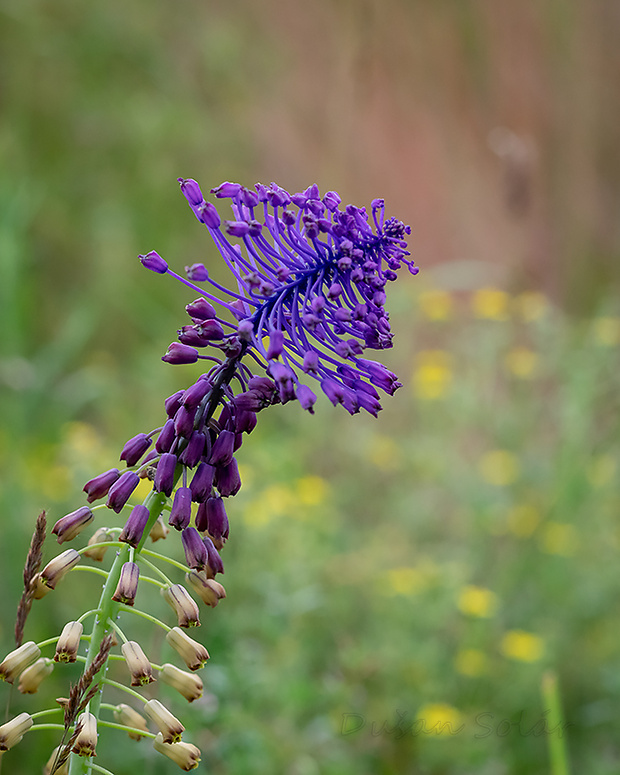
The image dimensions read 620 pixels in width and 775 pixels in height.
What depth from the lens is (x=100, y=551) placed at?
1.80 meters

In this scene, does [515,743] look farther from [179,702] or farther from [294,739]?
[179,702]

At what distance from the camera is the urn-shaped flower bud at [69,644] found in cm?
146

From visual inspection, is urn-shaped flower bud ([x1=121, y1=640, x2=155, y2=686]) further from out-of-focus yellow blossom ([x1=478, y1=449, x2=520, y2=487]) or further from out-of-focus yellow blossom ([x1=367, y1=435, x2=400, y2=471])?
out-of-focus yellow blossom ([x1=367, y1=435, x2=400, y2=471])

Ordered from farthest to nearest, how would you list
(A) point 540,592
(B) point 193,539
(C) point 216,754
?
1. (A) point 540,592
2. (C) point 216,754
3. (B) point 193,539

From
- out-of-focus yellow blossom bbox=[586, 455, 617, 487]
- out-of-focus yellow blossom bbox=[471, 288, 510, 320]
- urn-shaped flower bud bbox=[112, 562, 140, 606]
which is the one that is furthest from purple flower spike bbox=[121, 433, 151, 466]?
out-of-focus yellow blossom bbox=[471, 288, 510, 320]

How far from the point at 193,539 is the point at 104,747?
2.04 meters

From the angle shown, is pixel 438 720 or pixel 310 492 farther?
pixel 310 492

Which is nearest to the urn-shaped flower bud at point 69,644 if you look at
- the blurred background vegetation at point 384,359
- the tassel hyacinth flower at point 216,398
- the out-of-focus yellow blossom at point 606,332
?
the tassel hyacinth flower at point 216,398

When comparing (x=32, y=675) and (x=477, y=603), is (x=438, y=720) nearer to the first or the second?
(x=477, y=603)

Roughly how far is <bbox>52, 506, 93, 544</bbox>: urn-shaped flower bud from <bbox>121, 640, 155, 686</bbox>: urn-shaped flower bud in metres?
0.25

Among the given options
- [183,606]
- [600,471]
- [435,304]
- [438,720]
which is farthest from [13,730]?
[435,304]

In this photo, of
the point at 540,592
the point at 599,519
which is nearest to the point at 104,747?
the point at 540,592

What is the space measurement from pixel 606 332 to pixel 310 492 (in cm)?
240

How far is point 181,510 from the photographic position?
1480 mm
